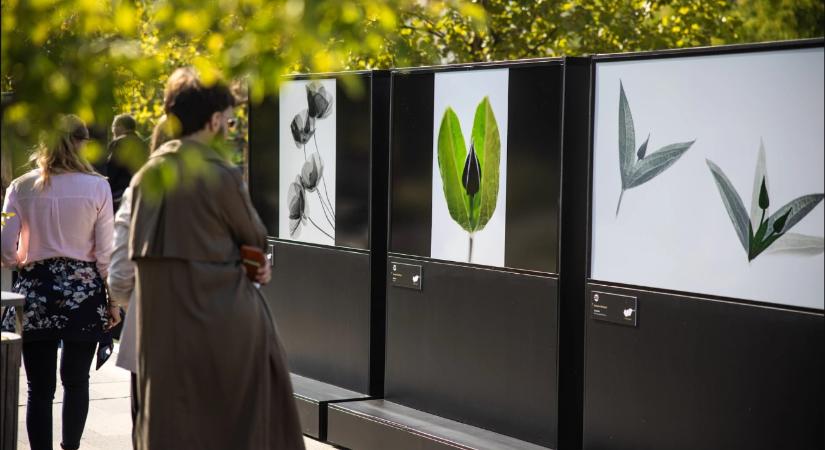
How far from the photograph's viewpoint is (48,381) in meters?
6.01

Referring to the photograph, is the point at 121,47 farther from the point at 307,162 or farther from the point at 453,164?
the point at 307,162

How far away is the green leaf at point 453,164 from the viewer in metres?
6.46

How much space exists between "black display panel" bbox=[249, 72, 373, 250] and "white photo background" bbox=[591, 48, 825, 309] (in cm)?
186

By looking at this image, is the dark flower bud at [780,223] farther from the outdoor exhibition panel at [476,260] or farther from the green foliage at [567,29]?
the green foliage at [567,29]

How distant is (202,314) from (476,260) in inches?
82.6

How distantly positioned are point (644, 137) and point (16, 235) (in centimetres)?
289

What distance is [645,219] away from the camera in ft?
17.7

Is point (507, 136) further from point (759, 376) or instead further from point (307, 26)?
point (307, 26)

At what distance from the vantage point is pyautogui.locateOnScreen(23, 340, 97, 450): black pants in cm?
601

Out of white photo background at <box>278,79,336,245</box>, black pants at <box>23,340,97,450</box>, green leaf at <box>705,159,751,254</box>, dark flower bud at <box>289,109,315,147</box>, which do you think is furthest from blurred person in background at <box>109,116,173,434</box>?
dark flower bud at <box>289,109,315,147</box>

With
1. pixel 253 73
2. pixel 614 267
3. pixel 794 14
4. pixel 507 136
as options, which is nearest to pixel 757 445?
pixel 614 267

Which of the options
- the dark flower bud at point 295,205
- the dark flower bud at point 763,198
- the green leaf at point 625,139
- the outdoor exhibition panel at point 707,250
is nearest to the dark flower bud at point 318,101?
the dark flower bud at point 295,205

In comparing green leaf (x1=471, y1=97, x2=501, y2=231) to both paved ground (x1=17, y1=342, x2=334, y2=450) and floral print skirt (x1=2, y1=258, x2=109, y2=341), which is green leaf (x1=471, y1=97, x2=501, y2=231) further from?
floral print skirt (x1=2, y1=258, x2=109, y2=341)

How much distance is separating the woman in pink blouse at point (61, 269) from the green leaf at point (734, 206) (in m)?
2.89
